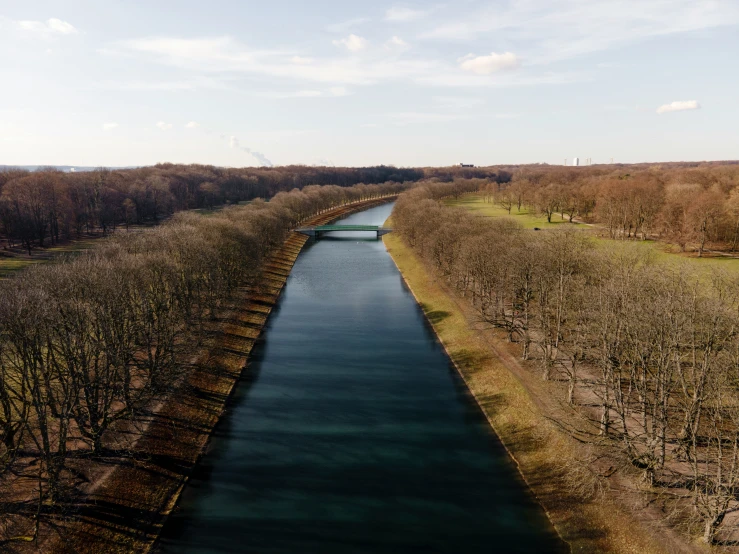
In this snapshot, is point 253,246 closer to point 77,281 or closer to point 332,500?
point 77,281

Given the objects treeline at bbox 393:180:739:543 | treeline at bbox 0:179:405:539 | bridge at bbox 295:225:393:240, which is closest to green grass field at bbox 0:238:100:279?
treeline at bbox 0:179:405:539

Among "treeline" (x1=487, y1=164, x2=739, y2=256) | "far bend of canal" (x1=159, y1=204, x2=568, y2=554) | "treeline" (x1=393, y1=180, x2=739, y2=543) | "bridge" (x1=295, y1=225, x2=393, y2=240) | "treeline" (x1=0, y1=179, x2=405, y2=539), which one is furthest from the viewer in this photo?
"bridge" (x1=295, y1=225, x2=393, y2=240)

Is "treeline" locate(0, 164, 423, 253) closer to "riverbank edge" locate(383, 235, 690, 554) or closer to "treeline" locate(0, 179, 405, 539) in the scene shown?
"treeline" locate(0, 179, 405, 539)

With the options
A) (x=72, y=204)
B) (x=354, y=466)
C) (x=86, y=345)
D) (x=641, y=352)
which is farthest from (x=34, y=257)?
(x=641, y=352)

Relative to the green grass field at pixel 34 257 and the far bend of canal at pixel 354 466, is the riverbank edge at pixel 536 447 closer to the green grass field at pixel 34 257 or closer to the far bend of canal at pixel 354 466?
the far bend of canal at pixel 354 466

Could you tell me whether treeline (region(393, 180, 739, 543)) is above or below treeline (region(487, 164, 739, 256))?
below

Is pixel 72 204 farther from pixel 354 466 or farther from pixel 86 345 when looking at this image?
pixel 354 466
